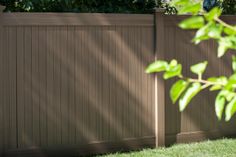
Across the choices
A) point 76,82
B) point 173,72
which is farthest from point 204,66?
point 76,82

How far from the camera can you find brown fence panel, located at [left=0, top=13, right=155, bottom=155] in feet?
17.8

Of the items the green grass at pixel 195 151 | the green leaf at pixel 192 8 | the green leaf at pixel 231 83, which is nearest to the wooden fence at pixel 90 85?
the green grass at pixel 195 151

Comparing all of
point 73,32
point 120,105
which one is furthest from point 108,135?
point 73,32

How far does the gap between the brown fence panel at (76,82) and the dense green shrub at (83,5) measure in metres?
0.83

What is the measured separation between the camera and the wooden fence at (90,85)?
5.44m

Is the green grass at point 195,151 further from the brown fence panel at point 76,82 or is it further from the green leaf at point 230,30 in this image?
the green leaf at point 230,30

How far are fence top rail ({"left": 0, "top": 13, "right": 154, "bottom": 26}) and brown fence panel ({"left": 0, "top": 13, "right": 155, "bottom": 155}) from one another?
0.03 feet

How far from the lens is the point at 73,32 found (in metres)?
5.73

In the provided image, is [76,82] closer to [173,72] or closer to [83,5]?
[83,5]

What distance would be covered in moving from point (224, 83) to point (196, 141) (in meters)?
5.61

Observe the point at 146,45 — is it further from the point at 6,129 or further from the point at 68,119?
the point at 6,129

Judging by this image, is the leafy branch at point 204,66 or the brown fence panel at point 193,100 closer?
the leafy branch at point 204,66

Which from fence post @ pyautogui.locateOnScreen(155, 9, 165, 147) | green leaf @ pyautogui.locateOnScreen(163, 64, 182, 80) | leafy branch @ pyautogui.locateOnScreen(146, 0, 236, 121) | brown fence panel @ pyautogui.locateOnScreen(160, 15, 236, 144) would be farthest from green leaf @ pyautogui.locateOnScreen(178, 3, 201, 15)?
brown fence panel @ pyautogui.locateOnScreen(160, 15, 236, 144)

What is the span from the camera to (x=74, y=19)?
573 cm
